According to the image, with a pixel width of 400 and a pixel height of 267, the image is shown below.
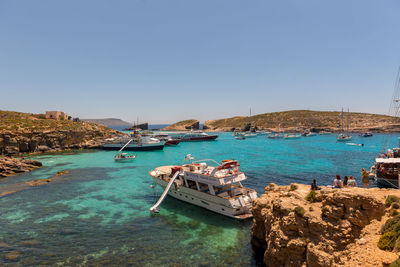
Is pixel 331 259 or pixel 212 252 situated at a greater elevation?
pixel 331 259

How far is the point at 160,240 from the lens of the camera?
18.3m

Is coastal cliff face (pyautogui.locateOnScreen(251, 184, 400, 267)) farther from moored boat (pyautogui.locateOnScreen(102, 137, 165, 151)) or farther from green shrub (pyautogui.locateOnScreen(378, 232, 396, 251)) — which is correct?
moored boat (pyautogui.locateOnScreen(102, 137, 165, 151))

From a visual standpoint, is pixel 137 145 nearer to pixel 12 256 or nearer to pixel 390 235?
pixel 12 256

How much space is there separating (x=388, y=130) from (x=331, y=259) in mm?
184652

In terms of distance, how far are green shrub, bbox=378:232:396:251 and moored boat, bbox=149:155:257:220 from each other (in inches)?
515

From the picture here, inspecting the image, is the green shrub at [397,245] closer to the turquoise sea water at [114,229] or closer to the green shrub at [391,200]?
the green shrub at [391,200]

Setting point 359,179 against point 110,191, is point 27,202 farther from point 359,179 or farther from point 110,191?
point 359,179

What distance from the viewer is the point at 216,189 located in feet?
78.8

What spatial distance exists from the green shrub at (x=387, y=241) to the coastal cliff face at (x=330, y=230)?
0.23 meters

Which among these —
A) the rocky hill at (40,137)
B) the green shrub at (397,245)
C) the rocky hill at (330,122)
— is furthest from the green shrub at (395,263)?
the rocky hill at (330,122)

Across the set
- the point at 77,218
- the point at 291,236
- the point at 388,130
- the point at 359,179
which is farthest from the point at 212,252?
the point at 388,130

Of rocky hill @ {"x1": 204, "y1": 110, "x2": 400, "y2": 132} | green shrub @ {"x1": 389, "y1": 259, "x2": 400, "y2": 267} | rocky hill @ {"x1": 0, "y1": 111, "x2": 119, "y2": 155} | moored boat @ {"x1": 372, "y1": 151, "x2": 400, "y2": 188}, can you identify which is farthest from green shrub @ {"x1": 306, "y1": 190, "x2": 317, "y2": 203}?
rocky hill @ {"x1": 204, "y1": 110, "x2": 400, "y2": 132}

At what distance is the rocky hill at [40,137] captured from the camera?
2571 inches

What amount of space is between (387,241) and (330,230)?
230 cm
